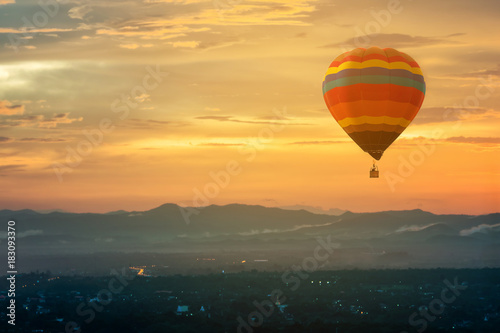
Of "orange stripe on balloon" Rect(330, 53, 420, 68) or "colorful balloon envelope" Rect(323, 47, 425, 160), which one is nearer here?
"colorful balloon envelope" Rect(323, 47, 425, 160)

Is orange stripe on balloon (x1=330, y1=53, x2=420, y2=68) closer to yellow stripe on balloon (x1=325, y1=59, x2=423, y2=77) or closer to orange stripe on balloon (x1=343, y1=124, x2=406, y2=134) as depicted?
yellow stripe on balloon (x1=325, y1=59, x2=423, y2=77)

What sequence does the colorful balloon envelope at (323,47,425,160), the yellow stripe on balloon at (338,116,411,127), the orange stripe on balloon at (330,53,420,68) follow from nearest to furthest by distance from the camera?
the colorful balloon envelope at (323,47,425,160)
the yellow stripe on balloon at (338,116,411,127)
the orange stripe on balloon at (330,53,420,68)

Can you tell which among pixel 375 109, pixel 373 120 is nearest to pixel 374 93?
pixel 375 109

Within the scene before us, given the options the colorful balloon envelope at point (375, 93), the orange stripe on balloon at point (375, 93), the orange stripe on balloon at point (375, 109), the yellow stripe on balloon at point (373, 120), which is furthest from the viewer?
the yellow stripe on balloon at point (373, 120)

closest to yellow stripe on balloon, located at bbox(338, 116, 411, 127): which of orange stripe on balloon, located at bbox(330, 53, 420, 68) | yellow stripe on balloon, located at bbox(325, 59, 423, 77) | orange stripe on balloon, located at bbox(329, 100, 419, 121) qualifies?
orange stripe on balloon, located at bbox(329, 100, 419, 121)

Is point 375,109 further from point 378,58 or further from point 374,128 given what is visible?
point 378,58

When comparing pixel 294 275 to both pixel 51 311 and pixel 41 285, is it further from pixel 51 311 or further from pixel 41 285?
pixel 51 311

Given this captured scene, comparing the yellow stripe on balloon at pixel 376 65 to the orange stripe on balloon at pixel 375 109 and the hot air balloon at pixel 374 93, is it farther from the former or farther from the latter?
the orange stripe on balloon at pixel 375 109

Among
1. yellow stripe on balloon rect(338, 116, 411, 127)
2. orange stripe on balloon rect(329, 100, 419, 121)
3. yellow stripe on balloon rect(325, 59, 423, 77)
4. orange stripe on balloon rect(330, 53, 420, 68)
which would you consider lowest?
yellow stripe on balloon rect(338, 116, 411, 127)

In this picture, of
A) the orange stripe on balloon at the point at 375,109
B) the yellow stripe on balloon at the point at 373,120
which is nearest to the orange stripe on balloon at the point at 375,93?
the orange stripe on balloon at the point at 375,109
